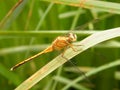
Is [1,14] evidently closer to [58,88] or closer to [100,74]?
[58,88]

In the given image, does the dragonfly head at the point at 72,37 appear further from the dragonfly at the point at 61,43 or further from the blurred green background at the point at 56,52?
the blurred green background at the point at 56,52

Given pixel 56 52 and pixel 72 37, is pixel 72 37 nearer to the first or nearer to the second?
pixel 72 37

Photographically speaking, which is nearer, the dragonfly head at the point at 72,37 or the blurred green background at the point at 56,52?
the dragonfly head at the point at 72,37

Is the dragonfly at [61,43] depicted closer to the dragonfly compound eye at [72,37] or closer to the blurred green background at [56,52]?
the dragonfly compound eye at [72,37]

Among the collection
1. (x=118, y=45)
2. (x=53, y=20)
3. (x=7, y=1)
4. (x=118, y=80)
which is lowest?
(x=118, y=80)

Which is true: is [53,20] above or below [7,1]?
below

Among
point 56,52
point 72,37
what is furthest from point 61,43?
point 56,52

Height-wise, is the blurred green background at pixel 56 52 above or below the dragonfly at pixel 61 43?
below

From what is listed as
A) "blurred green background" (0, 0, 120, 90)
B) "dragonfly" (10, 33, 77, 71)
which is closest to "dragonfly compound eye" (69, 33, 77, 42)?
"dragonfly" (10, 33, 77, 71)

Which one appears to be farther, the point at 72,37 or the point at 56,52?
the point at 56,52

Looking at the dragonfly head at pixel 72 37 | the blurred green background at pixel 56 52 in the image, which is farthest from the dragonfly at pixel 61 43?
the blurred green background at pixel 56 52

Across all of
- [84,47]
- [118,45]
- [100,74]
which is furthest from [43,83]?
[84,47]
